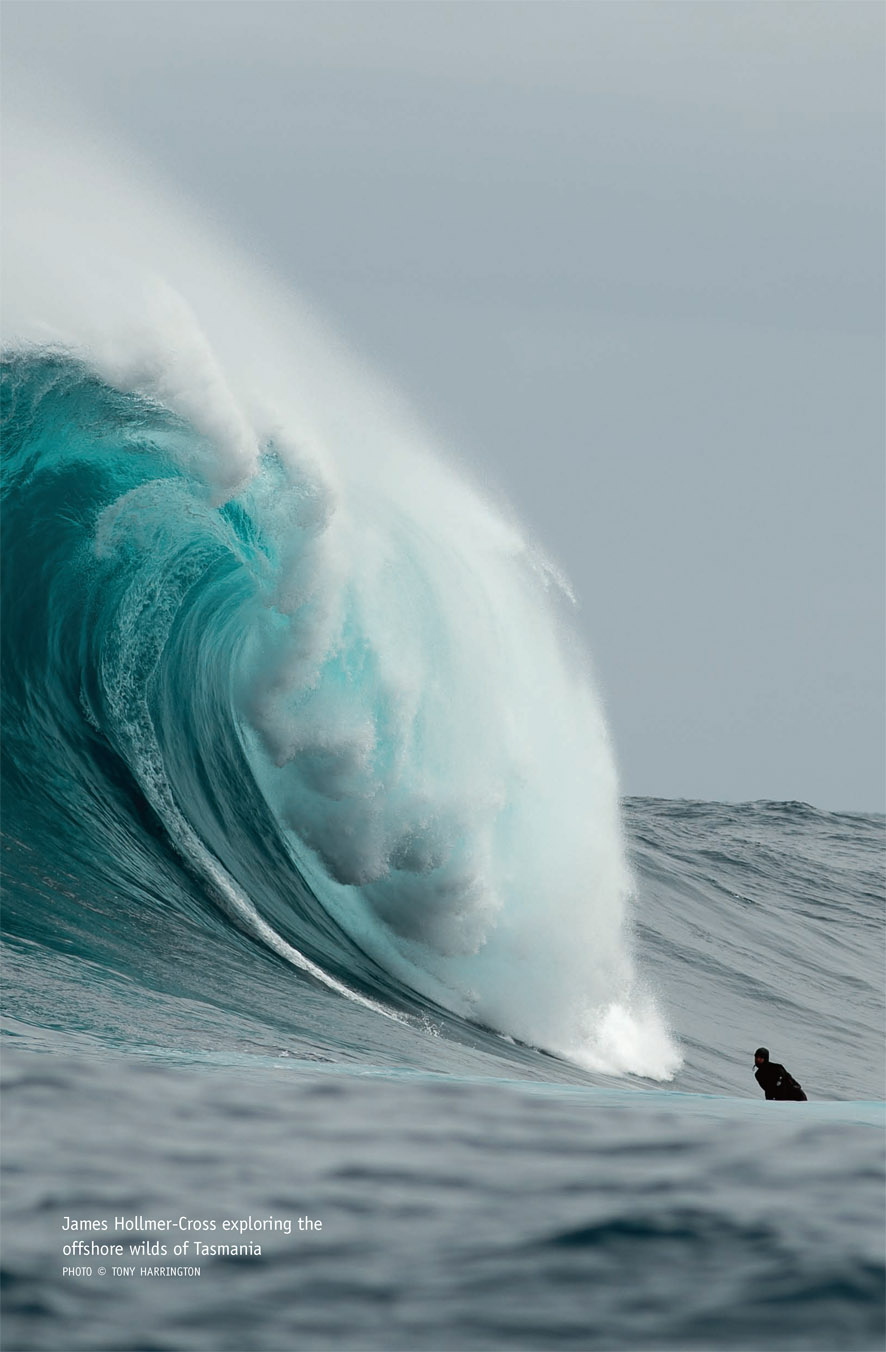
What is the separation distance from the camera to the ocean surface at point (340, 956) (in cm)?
290

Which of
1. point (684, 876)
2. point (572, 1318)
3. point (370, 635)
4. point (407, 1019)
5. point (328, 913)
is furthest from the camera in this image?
point (684, 876)

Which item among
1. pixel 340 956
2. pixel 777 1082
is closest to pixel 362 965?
pixel 340 956

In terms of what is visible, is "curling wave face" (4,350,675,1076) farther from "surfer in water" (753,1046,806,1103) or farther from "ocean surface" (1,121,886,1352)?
"surfer in water" (753,1046,806,1103)

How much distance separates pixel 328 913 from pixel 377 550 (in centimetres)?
363

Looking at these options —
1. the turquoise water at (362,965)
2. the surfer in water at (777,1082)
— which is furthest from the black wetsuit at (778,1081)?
the turquoise water at (362,965)

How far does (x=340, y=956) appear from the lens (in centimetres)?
979

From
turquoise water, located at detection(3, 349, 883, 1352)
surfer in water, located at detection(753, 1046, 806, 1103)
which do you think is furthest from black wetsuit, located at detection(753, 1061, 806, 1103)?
turquoise water, located at detection(3, 349, 883, 1352)

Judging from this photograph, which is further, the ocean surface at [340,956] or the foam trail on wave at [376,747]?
the foam trail on wave at [376,747]

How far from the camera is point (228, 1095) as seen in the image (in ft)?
13.9

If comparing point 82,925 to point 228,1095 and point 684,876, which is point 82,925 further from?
point 684,876

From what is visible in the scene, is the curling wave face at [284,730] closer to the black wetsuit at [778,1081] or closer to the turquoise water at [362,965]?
the turquoise water at [362,965]

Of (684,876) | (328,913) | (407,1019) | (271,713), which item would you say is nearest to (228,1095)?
(407,1019)

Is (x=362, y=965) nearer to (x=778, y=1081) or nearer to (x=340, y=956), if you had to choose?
(x=340, y=956)

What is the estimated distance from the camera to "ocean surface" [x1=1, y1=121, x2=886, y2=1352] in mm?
2898
